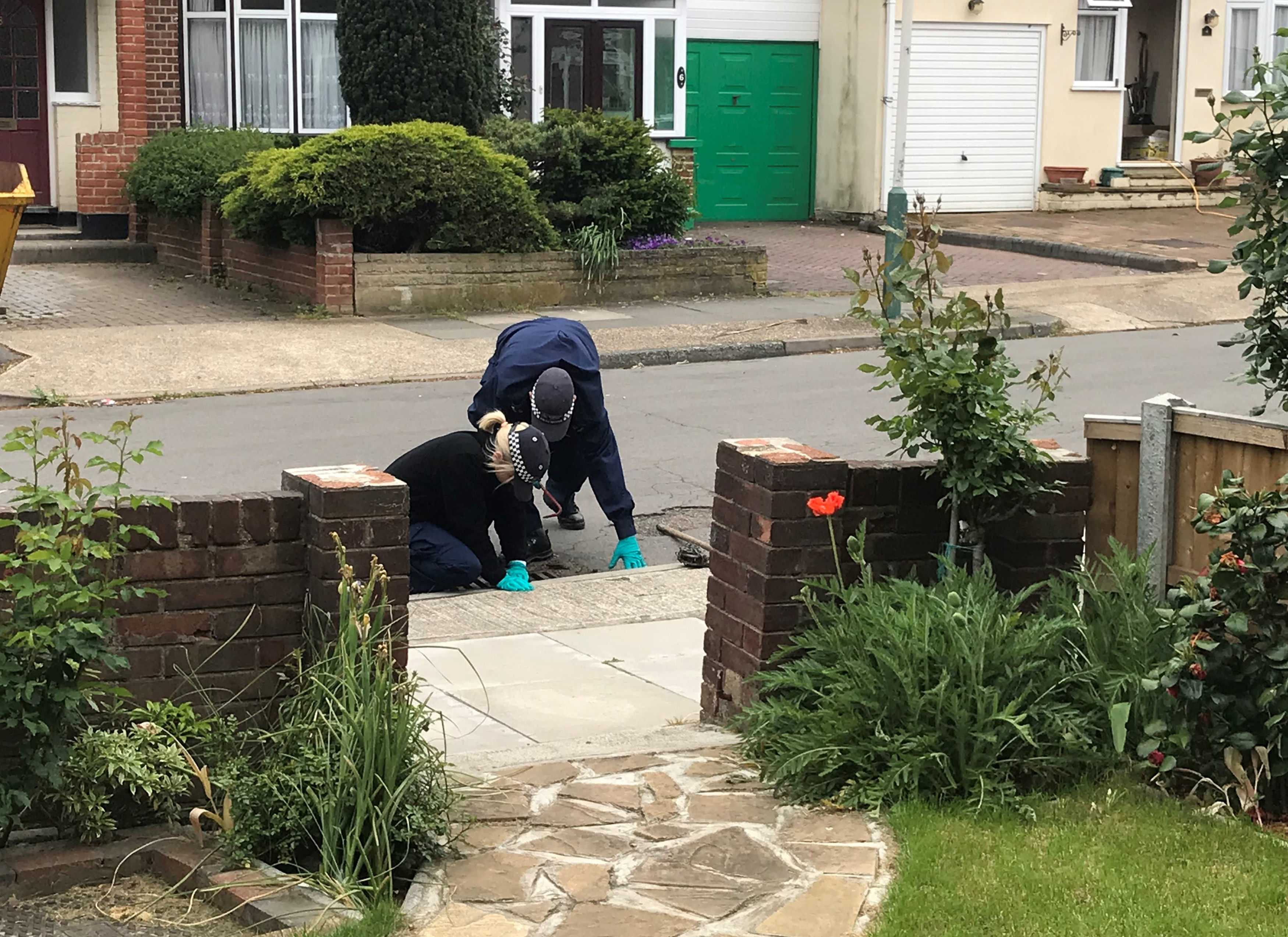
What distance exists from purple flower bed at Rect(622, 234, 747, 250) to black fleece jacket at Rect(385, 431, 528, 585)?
379 inches

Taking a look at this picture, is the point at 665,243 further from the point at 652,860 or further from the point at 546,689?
the point at 652,860

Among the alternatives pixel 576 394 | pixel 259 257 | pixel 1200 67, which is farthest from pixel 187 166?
pixel 1200 67

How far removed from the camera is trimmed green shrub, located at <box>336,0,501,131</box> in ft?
58.2

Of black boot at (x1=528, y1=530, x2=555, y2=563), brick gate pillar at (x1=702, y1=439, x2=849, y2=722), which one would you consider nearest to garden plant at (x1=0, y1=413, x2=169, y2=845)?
brick gate pillar at (x1=702, y1=439, x2=849, y2=722)

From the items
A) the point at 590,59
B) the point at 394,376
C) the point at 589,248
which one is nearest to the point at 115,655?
the point at 394,376

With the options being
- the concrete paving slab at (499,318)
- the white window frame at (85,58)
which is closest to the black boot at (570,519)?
the concrete paving slab at (499,318)

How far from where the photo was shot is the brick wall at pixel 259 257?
16219 millimetres

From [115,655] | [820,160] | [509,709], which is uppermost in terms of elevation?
[820,160]

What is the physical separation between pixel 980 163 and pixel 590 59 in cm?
652

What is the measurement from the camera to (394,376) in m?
13.9

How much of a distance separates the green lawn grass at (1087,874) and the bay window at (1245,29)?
84.6ft

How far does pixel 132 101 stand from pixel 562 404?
13.9 m

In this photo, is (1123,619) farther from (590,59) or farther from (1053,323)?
(590,59)

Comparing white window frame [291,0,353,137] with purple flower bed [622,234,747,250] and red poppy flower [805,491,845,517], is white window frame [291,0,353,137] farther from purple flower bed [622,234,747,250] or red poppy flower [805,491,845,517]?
red poppy flower [805,491,845,517]
